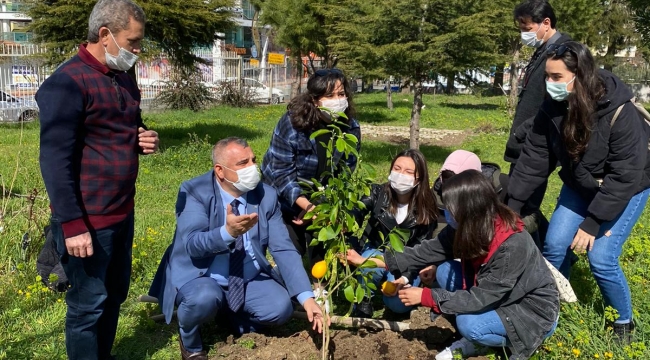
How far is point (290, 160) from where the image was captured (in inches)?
156

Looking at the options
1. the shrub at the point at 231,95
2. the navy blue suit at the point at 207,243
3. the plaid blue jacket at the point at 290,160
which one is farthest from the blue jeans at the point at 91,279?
the shrub at the point at 231,95

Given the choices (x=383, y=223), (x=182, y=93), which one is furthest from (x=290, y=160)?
(x=182, y=93)

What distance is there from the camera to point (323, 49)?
1884cm

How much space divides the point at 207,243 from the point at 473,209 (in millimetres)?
1308

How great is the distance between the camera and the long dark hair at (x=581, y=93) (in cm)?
295

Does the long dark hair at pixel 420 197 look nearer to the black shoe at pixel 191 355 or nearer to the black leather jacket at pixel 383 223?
the black leather jacket at pixel 383 223

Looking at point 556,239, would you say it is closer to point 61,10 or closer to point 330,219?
point 330,219

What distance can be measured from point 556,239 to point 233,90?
16792 millimetres

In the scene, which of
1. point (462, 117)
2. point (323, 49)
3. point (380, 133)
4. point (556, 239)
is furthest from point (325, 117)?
point (323, 49)

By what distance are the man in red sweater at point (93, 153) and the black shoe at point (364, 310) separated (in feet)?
5.25

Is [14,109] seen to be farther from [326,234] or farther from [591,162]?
[591,162]

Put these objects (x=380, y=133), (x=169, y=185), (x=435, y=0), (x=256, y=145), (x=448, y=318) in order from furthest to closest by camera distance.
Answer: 1. (x=380, y=133)
2. (x=256, y=145)
3. (x=435, y=0)
4. (x=169, y=185)
5. (x=448, y=318)

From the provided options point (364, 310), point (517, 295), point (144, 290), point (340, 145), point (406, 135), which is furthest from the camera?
point (406, 135)

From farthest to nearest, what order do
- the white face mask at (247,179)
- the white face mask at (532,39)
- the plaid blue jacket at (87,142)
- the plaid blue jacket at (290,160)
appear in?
the white face mask at (532,39), the plaid blue jacket at (290,160), the white face mask at (247,179), the plaid blue jacket at (87,142)
